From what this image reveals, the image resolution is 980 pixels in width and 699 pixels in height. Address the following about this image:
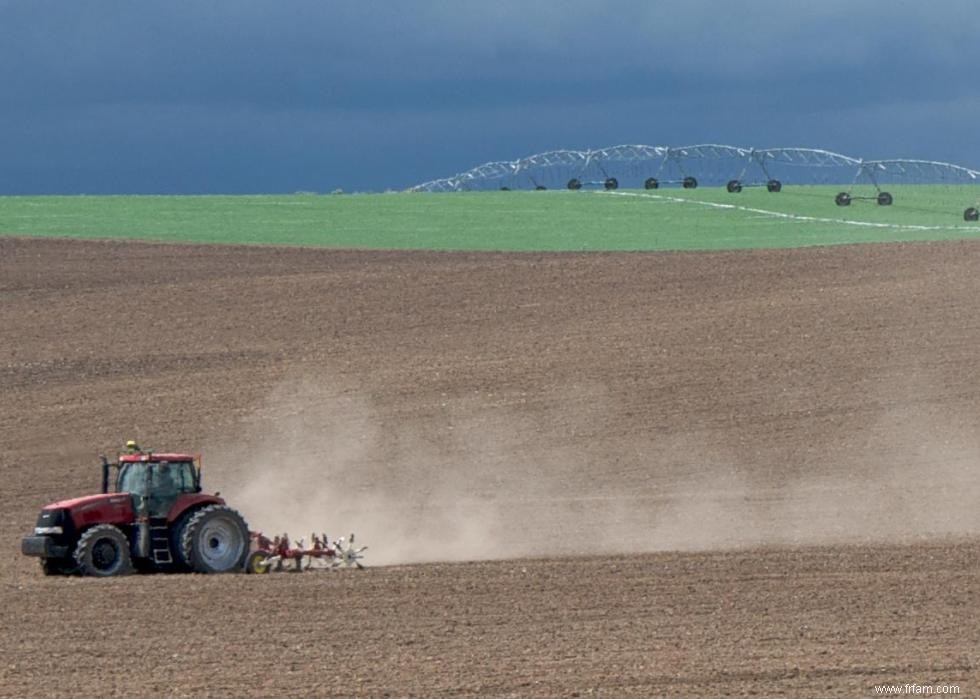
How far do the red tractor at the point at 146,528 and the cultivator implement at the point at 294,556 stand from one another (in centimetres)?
20

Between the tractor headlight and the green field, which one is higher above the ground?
the green field

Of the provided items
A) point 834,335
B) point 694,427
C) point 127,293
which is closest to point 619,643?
point 694,427

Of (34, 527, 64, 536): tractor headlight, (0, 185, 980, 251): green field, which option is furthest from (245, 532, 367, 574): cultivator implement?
(0, 185, 980, 251): green field

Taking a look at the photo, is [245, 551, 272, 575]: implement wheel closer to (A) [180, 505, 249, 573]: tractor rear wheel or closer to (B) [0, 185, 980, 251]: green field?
(A) [180, 505, 249, 573]: tractor rear wheel

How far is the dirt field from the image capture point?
14469 millimetres

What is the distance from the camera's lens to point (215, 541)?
19812 millimetres

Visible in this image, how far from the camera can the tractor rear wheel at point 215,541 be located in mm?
19578

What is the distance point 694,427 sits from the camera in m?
31.3

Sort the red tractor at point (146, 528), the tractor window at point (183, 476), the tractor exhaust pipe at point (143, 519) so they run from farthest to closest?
the tractor window at point (183, 476) → the tractor exhaust pipe at point (143, 519) → the red tractor at point (146, 528)

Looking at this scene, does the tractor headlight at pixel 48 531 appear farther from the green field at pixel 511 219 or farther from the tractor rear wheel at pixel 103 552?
the green field at pixel 511 219

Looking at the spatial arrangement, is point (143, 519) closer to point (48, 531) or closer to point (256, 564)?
point (48, 531)

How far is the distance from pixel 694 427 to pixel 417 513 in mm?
6844

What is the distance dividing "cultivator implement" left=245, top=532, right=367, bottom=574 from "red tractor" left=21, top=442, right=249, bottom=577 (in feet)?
0.65

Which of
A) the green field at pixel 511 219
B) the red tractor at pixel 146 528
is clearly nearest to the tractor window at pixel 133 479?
the red tractor at pixel 146 528
